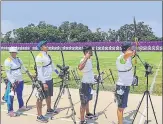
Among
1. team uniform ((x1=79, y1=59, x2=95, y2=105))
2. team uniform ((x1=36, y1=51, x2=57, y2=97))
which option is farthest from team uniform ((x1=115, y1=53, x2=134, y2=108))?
team uniform ((x1=36, y1=51, x2=57, y2=97))

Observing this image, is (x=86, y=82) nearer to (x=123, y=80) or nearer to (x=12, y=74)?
(x=123, y=80)

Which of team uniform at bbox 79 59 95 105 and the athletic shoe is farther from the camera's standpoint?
the athletic shoe

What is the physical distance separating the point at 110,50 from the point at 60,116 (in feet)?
160

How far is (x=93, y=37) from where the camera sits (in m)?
68.1

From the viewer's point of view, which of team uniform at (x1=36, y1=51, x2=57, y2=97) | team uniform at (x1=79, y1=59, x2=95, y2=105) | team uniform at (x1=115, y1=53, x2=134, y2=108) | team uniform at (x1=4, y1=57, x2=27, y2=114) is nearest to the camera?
team uniform at (x1=115, y1=53, x2=134, y2=108)

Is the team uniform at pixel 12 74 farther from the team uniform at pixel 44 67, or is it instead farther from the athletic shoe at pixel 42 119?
the athletic shoe at pixel 42 119

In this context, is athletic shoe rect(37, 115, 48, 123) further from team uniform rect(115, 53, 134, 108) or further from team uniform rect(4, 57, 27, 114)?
team uniform rect(115, 53, 134, 108)

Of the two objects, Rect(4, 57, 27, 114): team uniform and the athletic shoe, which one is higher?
Rect(4, 57, 27, 114): team uniform

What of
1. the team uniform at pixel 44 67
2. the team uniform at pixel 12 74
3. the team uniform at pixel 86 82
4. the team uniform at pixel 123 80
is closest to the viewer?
the team uniform at pixel 123 80

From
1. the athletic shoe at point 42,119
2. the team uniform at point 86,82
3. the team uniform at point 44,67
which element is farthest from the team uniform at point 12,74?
the team uniform at point 86,82

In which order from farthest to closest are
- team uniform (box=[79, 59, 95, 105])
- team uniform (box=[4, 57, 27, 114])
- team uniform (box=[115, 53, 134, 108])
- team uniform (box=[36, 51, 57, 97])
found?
team uniform (box=[4, 57, 27, 114]) → team uniform (box=[36, 51, 57, 97]) → team uniform (box=[79, 59, 95, 105]) → team uniform (box=[115, 53, 134, 108])

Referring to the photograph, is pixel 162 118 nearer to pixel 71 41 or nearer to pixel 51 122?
pixel 51 122

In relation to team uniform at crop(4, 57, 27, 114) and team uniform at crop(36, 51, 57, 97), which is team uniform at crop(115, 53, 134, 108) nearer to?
team uniform at crop(36, 51, 57, 97)

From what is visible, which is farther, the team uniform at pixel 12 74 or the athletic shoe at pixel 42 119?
the team uniform at pixel 12 74
